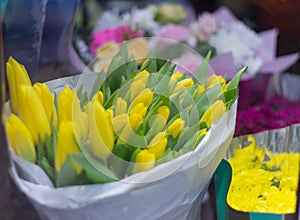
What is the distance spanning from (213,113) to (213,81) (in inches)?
2.8

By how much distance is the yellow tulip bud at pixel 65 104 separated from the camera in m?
0.57

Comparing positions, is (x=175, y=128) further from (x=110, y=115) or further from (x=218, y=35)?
(x=218, y=35)

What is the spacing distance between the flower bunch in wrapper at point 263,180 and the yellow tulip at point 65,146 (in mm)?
258

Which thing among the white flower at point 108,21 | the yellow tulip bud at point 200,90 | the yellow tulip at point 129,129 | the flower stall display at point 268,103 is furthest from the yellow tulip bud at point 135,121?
the white flower at point 108,21

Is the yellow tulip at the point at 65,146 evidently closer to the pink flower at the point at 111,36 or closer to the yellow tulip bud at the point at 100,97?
the yellow tulip bud at the point at 100,97

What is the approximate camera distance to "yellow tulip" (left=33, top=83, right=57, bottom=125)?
0.58 m

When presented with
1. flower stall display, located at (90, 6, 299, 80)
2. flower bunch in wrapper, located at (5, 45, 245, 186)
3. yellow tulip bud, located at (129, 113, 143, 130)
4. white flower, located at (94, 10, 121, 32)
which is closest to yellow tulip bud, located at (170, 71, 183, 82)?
flower bunch in wrapper, located at (5, 45, 245, 186)

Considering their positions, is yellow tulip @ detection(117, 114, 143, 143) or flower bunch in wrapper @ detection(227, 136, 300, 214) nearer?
yellow tulip @ detection(117, 114, 143, 143)

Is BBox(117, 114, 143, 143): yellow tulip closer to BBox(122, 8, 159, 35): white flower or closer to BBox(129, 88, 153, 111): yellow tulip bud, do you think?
BBox(129, 88, 153, 111): yellow tulip bud

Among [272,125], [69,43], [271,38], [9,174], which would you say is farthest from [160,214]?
[271,38]

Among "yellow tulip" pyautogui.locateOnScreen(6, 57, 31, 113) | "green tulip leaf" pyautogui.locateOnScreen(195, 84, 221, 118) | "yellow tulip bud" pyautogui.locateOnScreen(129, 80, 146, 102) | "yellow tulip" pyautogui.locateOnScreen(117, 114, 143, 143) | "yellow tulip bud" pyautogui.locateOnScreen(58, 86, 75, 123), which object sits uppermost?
"yellow tulip" pyautogui.locateOnScreen(6, 57, 31, 113)

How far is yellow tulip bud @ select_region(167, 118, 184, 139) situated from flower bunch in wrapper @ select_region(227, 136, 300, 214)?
0.16 meters

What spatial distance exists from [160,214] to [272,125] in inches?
12.8

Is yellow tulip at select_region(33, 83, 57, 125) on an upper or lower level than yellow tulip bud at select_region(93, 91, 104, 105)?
upper
